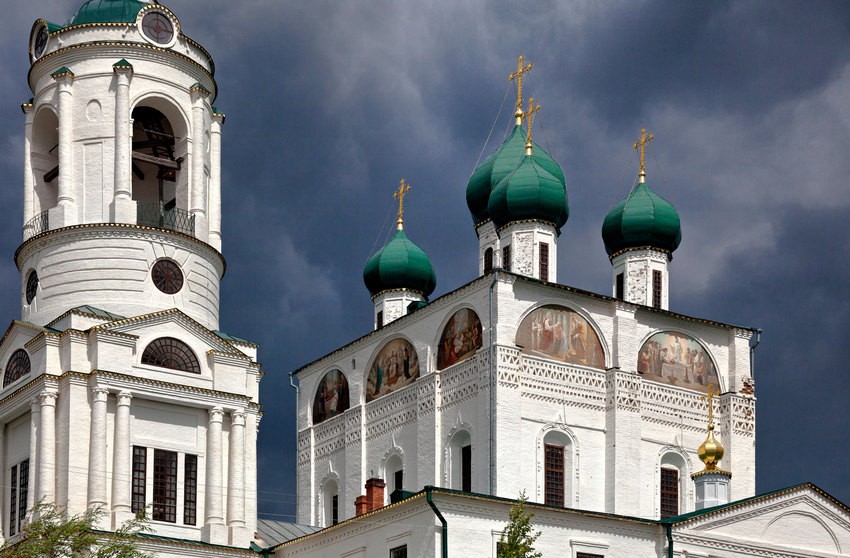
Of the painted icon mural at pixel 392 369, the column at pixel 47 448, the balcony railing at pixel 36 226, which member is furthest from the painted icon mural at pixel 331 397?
the column at pixel 47 448

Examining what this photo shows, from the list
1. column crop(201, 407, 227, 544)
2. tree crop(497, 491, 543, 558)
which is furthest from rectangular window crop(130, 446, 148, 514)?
tree crop(497, 491, 543, 558)

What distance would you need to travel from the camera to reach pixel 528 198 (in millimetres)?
38219

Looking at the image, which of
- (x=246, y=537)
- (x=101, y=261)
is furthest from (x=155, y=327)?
(x=246, y=537)

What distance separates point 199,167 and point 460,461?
8628mm

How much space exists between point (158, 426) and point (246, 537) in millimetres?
2693

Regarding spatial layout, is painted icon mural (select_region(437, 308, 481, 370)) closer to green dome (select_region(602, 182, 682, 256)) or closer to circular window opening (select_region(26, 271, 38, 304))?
green dome (select_region(602, 182, 682, 256))

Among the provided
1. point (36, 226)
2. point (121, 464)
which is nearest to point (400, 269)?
point (36, 226)

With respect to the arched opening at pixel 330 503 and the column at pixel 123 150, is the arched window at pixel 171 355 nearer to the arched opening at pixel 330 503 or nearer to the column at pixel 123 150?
the column at pixel 123 150

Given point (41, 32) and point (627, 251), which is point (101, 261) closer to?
point (41, 32)

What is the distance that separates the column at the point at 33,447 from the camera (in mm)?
30312

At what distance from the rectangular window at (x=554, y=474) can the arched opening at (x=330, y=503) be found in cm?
688

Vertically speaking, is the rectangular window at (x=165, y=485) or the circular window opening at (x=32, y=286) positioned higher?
the circular window opening at (x=32, y=286)

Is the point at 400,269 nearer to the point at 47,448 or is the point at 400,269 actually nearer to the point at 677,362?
the point at 677,362

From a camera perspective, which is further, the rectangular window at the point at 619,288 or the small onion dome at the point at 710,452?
the rectangular window at the point at 619,288
